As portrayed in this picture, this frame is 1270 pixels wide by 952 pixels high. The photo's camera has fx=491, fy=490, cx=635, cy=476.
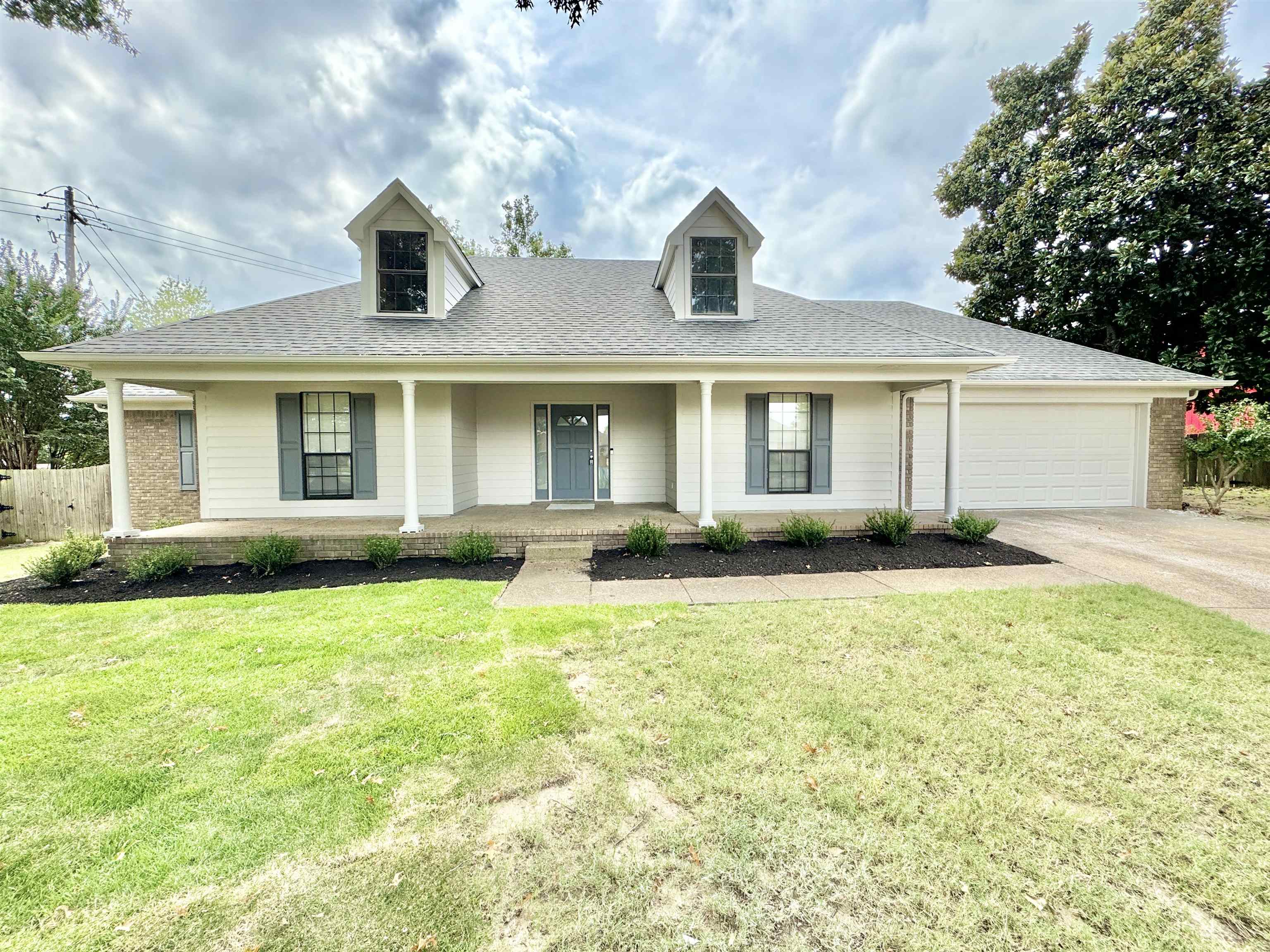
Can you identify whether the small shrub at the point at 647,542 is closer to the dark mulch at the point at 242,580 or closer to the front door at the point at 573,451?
the dark mulch at the point at 242,580

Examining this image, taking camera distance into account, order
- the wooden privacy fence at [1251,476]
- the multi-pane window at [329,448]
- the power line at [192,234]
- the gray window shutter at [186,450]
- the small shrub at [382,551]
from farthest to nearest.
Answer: the power line at [192,234] → the wooden privacy fence at [1251,476] → the gray window shutter at [186,450] → the multi-pane window at [329,448] → the small shrub at [382,551]

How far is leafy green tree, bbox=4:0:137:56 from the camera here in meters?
4.76

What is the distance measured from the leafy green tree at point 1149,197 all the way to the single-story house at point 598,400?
327 cm

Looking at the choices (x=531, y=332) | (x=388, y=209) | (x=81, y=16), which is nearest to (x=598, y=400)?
(x=531, y=332)

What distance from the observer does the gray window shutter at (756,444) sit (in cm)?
891

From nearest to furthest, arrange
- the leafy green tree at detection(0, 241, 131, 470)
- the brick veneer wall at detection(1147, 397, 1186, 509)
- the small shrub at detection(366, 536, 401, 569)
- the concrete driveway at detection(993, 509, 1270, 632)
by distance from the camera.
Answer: the concrete driveway at detection(993, 509, 1270, 632) < the small shrub at detection(366, 536, 401, 569) < the brick veneer wall at detection(1147, 397, 1186, 509) < the leafy green tree at detection(0, 241, 131, 470)

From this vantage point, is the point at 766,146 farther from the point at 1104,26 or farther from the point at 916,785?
the point at 916,785

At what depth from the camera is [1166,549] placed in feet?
21.8

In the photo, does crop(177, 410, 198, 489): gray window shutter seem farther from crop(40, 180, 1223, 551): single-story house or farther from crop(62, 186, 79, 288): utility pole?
crop(62, 186, 79, 288): utility pole

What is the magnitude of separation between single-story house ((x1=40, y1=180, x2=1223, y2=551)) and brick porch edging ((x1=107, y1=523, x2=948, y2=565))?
1.17 feet

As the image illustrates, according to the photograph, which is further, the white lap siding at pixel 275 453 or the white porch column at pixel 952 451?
the white lap siding at pixel 275 453

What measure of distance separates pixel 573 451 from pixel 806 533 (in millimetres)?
4874

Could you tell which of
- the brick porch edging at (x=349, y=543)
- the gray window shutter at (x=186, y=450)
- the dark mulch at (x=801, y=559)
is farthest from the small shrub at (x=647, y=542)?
the gray window shutter at (x=186, y=450)

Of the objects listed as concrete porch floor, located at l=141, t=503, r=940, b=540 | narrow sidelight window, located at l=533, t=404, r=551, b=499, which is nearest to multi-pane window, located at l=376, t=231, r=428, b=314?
narrow sidelight window, located at l=533, t=404, r=551, b=499
